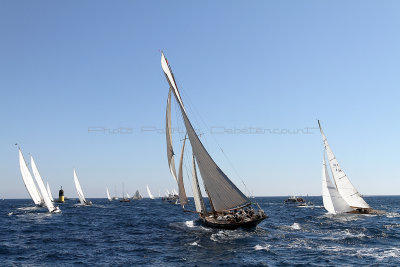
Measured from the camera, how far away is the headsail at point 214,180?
120ft

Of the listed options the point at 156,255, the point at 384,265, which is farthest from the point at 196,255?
the point at 384,265

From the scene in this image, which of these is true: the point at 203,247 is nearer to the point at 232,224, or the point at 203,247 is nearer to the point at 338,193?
the point at 232,224

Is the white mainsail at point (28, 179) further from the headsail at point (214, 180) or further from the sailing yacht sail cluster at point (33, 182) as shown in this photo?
the headsail at point (214, 180)

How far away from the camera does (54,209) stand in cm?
7212

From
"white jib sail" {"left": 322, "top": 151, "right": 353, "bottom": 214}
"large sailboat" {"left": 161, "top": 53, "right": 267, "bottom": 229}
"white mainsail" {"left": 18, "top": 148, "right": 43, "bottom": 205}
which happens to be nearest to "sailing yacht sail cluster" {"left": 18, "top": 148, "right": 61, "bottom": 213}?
"white mainsail" {"left": 18, "top": 148, "right": 43, "bottom": 205}

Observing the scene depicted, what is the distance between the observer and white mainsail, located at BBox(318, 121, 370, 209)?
60094 mm

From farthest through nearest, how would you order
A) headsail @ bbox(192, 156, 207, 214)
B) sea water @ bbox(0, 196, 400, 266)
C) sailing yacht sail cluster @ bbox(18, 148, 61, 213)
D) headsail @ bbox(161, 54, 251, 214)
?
sailing yacht sail cluster @ bbox(18, 148, 61, 213)
headsail @ bbox(192, 156, 207, 214)
headsail @ bbox(161, 54, 251, 214)
sea water @ bbox(0, 196, 400, 266)

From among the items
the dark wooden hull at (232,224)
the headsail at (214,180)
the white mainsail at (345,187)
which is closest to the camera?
the headsail at (214,180)

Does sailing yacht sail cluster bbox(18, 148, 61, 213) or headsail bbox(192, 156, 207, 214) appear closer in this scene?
headsail bbox(192, 156, 207, 214)

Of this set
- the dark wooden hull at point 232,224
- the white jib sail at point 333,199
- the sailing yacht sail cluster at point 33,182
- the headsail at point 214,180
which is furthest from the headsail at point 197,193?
the sailing yacht sail cluster at point 33,182

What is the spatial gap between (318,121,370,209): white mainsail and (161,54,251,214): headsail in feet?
103

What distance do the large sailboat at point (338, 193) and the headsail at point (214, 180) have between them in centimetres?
2721

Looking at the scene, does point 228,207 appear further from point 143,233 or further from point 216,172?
point 143,233

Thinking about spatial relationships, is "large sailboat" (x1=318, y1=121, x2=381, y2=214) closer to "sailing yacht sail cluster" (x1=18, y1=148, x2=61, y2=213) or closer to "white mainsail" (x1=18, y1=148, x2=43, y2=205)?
"sailing yacht sail cluster" (x1=18, y1=148, x2=61, y2=213)
